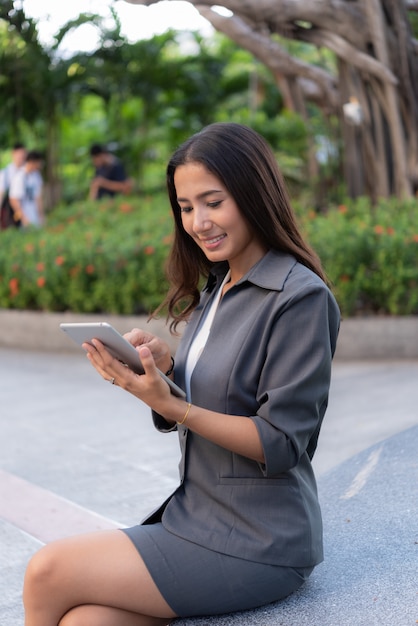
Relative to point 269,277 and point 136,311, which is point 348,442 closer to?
point 269,277

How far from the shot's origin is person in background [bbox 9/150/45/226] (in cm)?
1099

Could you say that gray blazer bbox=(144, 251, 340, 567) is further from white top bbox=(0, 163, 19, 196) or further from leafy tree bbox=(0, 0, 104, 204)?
leafy tree bbox=(0, 0, 104, 204)

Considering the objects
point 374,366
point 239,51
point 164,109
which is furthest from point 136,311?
point 239,51

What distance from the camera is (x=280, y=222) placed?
2.31 meters

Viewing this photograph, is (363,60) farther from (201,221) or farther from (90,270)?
(201,221)

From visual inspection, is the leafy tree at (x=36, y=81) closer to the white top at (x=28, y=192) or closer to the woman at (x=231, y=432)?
the white top at (x=28, y=192)

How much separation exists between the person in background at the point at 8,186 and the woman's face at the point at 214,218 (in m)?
9.11

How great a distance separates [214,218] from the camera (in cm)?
230

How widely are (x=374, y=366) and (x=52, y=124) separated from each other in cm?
1055

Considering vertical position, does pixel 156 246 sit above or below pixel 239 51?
below

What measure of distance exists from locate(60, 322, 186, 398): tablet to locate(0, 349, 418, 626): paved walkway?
1.34m

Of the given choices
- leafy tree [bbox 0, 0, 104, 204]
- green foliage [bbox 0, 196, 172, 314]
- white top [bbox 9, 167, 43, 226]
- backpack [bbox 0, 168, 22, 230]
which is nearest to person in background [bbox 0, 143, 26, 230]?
backpack [bbox 0, 168, 22, 230]

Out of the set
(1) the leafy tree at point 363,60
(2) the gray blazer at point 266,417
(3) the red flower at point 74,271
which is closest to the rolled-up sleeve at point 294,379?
(2) the gray blazer at point 266,417

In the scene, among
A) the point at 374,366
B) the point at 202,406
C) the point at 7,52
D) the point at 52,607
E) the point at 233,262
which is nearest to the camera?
the point at 52,607
